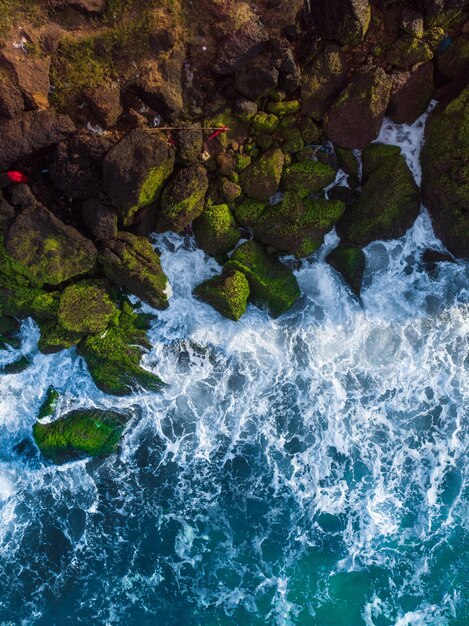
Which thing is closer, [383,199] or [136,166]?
[136,166]

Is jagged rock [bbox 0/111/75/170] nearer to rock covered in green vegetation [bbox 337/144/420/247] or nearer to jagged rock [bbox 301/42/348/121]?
jagged rock [bbox 301/42/348/121]

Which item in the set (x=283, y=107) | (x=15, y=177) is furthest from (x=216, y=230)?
(x=15, y=177)

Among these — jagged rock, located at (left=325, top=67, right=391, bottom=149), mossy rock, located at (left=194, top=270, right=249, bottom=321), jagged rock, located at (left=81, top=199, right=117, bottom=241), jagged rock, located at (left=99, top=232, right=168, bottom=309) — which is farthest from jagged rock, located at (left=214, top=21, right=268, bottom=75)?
mossy rock, located at (left=194, top=270, right=249, bottom=321)

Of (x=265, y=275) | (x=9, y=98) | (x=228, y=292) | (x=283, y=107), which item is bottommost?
(x=228, y=292)

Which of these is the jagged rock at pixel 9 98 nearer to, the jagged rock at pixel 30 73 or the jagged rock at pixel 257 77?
the jagged rock at pixel 30 73

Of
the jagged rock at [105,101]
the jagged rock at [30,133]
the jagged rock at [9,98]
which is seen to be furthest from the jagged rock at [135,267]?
the jagged rock at [9,98]

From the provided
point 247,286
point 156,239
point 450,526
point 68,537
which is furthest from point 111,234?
point 450,526

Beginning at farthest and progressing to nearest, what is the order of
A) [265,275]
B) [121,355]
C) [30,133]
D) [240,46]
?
1. [121,355]
2. [265,275]
3. [240,46]
4. [30,133]

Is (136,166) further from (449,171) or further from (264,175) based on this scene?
(449,171)
